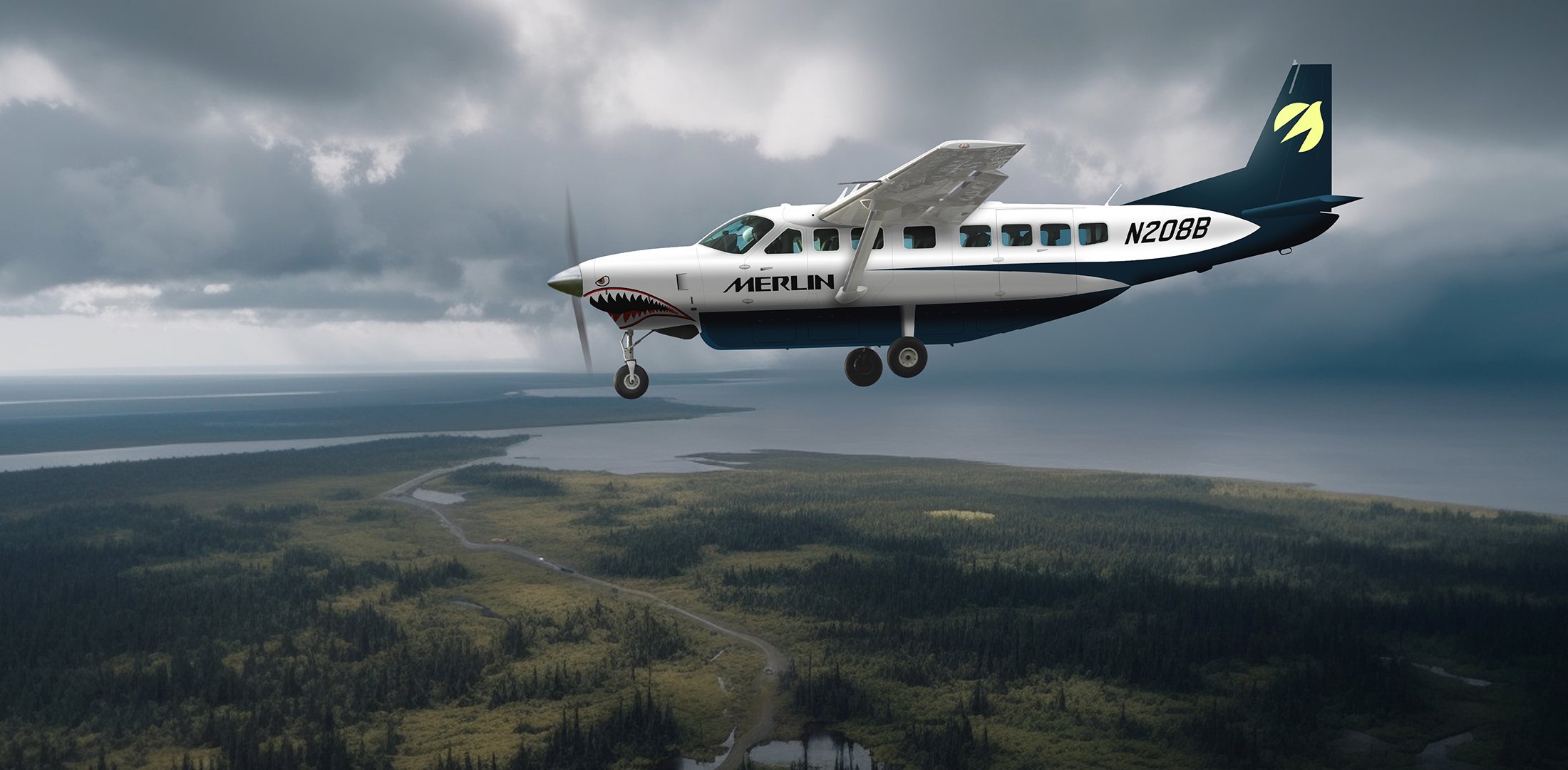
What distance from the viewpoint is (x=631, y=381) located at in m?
19.2

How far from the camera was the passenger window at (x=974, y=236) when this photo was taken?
20156 millimetres

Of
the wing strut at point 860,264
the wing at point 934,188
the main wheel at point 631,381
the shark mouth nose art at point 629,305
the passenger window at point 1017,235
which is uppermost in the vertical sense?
the wing at point 934,188

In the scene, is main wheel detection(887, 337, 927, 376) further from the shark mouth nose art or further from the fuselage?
the shark mouth nose art

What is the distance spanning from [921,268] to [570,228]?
330 inches

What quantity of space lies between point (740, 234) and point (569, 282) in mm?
3972

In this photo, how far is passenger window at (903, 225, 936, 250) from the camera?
20.0m

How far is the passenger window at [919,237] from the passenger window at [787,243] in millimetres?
2388

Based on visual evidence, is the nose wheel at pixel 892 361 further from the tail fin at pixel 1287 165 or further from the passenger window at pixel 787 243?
the tail fin at pixel 1287 165

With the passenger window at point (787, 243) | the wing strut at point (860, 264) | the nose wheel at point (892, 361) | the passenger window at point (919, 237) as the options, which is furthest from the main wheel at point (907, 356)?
the passenger window at point (787, 243)

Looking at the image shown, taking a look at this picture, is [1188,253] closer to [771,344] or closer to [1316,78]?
[1316,78]

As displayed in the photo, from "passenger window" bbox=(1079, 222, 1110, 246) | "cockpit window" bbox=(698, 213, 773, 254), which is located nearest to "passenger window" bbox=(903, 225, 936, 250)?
"cockpit window" bbox=(698, 213, 773, 254)

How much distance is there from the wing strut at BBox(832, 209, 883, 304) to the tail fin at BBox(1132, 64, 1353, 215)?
7.16 m

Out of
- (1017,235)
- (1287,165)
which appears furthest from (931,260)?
(1287,165)

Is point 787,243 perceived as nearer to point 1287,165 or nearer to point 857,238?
point 857,238
